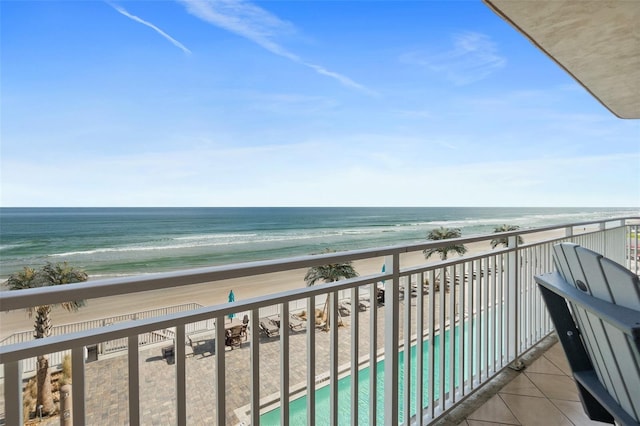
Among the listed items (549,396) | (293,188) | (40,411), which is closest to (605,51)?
(549,396)

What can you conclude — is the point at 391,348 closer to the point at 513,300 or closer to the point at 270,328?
the point at 513,300

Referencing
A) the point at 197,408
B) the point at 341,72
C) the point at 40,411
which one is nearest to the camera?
the point at 197,408

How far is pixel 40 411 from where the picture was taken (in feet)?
21.0

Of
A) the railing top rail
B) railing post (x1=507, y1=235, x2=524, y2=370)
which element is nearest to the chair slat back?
the railing top rail

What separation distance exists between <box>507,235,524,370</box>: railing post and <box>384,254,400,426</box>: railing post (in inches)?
48.4

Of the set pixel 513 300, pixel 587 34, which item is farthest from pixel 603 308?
pixel 587 34

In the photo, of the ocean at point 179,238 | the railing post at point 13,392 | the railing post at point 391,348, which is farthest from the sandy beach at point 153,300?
the railing post at point 13,392

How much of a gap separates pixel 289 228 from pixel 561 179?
2520 cm

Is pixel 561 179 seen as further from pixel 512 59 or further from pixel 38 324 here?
pixel 38 324

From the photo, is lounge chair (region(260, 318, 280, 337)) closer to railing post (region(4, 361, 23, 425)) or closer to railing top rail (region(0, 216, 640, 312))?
railing top rail (region(0, 216, 640, 312))

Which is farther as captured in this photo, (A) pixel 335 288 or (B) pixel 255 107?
(B) pixel 255 107

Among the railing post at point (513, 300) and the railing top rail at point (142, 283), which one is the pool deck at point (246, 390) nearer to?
the railing post at point (513, 300)

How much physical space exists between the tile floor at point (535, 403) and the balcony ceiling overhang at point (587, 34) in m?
1.97

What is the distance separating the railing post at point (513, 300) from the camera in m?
2.30
